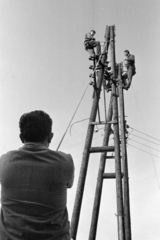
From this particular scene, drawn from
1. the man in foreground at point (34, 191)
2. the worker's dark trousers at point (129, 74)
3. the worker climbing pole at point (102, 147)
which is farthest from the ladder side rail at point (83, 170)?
the man in foreground at point (34, 191)

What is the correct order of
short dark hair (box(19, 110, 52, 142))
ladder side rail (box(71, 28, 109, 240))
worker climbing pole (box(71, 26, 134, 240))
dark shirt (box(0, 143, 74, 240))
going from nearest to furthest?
dark shirt (box(0, 143, 74, 240)) < short dark hair (box(19, 110, 52, 142)) < ladder side rail (box(71, 28, 109, 240)) < worker climbing pole (box(71, 26, 134, 240))

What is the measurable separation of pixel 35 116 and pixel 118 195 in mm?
3884

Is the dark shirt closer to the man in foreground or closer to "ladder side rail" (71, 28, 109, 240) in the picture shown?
the man in foreground

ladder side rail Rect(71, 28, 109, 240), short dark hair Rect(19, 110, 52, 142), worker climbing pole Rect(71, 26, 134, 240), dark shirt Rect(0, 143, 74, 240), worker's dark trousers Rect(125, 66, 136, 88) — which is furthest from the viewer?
worker's dark trousers Rect(125, 66, 136, 88)

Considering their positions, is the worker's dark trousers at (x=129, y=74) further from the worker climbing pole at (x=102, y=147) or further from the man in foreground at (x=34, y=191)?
the man in foreground at (x=34, y=191)

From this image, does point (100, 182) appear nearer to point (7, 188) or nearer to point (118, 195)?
point (118, 195)

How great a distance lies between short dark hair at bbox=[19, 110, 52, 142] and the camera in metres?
1.53

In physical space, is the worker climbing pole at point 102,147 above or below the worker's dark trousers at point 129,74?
below

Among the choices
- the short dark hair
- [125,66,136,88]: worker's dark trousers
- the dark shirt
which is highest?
[125,66,136,88]: worker's dark trousers

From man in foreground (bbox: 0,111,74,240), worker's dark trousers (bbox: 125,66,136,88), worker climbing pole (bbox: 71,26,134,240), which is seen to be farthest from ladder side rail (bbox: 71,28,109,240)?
man in foreground (bbox: 0,111,74,240)

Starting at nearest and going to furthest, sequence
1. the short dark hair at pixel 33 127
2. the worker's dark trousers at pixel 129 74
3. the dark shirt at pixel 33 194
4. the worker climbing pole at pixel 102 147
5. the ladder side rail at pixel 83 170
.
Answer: the dark shirt at pixel 33 194
the short dark hair at pixel 33 127
the ladder side rail at pixel 83 170
the worker climbing pole at pixel 102 147
the worker's dark trousers at pixel 129 74

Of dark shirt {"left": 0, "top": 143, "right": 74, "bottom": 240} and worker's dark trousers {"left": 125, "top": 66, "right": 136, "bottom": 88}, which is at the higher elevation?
worker's dark trousers {"left": 125, "top": 66, "right": 136, "bottom": 88}

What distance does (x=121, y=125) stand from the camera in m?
7.52

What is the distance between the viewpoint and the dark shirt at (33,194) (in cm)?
132
